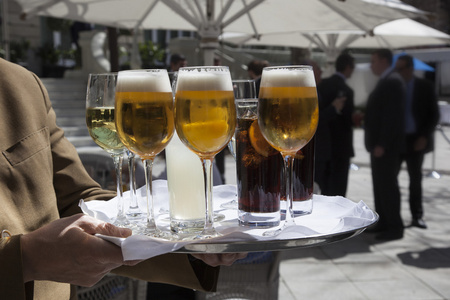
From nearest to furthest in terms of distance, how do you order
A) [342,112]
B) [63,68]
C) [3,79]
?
[3,79] → [342,112] → [63,68]

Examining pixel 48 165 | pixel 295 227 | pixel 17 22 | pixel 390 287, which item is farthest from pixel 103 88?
pixel 17 22

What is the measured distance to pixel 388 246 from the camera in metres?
6.30

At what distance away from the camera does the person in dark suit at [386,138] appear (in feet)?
20.9

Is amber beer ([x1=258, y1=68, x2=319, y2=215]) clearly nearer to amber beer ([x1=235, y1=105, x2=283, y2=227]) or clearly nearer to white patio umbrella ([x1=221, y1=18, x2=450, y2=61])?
amber beer ([x1=235, y1=105, x2=283, y2=227])

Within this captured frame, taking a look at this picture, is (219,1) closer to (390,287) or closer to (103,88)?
(390,287)

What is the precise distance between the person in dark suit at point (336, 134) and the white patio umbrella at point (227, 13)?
0.68m

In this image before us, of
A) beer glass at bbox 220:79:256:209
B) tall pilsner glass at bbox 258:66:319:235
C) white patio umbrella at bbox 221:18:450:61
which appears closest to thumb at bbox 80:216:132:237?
tall pilsner glass at bbox 258:66:319:235

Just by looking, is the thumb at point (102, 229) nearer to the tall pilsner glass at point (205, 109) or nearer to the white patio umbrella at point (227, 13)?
the tall pilsner glass at point (205, 109)

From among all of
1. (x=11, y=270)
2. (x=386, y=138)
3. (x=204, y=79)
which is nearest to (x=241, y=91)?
(x=204, y=79)

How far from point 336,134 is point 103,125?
19.1 ft

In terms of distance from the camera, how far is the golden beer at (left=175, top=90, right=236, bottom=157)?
A: 1279mm

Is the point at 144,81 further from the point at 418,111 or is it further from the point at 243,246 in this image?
the point at 418,111

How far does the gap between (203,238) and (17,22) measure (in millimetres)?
21730

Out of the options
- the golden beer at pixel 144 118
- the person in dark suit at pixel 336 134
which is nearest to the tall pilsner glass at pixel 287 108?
the golden beer at pixel 144 118
